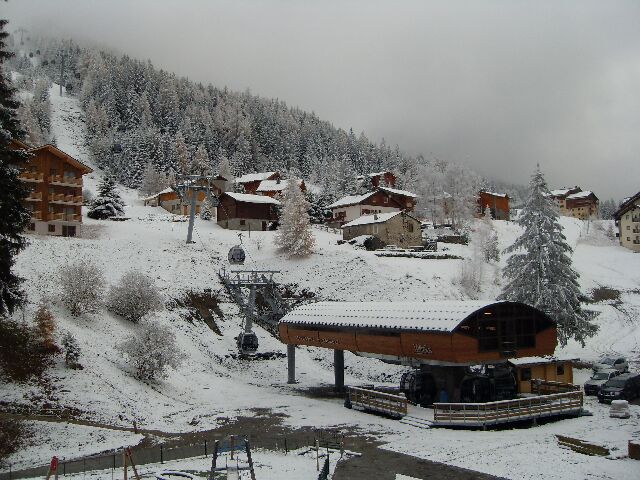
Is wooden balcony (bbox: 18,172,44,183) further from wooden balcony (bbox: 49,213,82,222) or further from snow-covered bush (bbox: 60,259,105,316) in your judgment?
snow-covered bush (bbox: 60,259,105,316)

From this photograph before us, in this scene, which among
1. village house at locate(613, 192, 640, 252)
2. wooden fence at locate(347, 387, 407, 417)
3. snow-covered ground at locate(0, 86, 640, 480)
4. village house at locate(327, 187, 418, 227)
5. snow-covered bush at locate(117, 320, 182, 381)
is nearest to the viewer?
snow-covered ground at locate(0, 86, 640, 480)

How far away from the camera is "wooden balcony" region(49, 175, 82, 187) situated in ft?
198

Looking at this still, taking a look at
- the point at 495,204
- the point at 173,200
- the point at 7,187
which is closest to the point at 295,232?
the point at 7,187

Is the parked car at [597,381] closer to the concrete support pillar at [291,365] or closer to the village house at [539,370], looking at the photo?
the village house at [539,370]

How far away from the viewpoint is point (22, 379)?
26.3 metres

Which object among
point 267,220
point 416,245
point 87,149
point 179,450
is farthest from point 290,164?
point 179,450

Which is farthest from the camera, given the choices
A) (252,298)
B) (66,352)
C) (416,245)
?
(416,245)

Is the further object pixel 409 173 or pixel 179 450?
pixel 409 173

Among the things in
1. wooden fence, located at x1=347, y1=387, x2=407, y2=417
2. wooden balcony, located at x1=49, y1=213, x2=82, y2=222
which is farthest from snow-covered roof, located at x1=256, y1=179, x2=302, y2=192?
wooden fence, located at x1=347, y1=387, x2=407, y2=417

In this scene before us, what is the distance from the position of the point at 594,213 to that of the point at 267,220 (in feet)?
318

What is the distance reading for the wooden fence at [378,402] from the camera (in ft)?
86.0

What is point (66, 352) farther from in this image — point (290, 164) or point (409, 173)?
point (290, 164)

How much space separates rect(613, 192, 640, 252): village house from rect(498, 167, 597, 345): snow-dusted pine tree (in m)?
45.9

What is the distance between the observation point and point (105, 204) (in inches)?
2992
